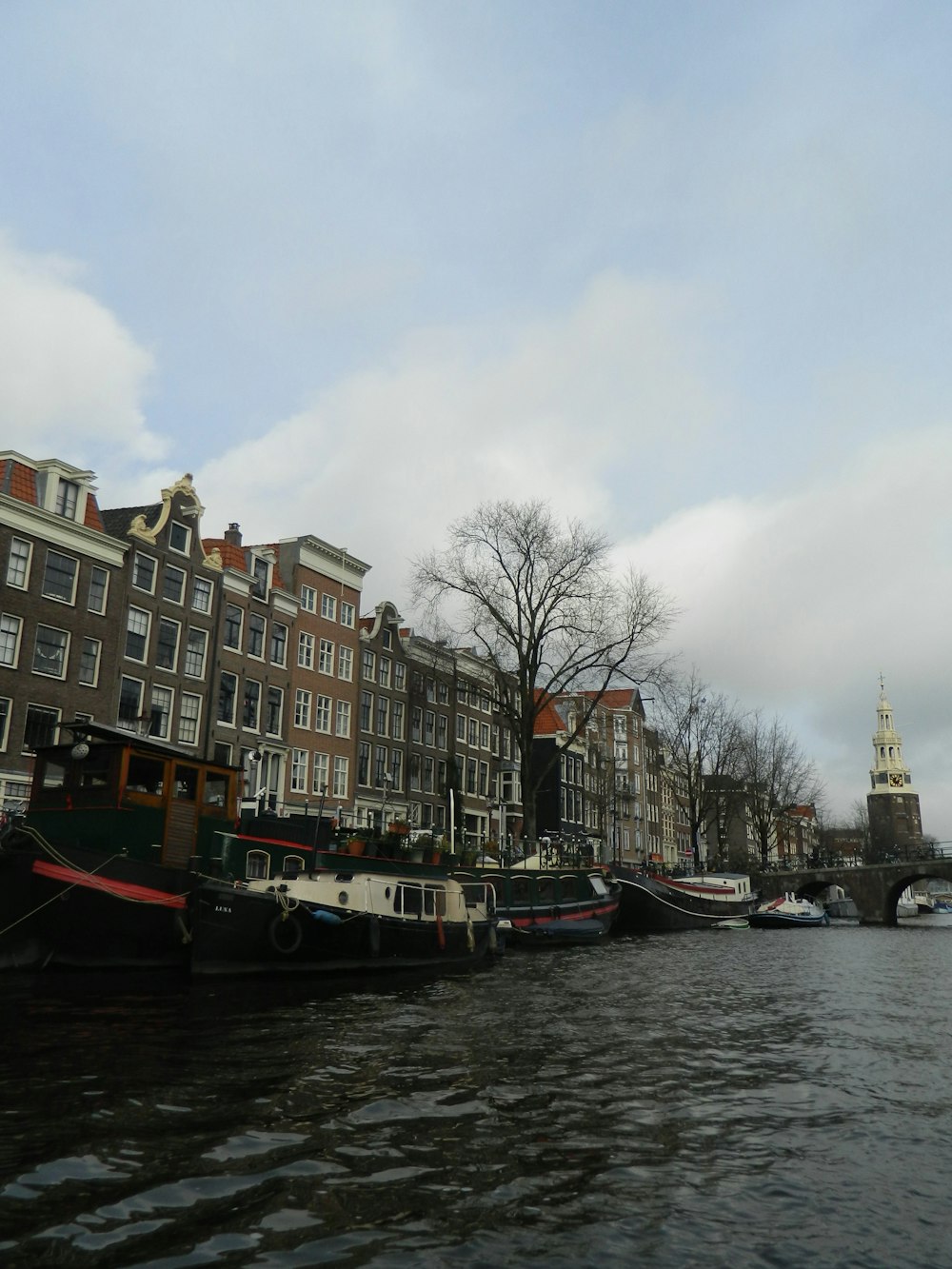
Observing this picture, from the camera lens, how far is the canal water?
21.5 ft

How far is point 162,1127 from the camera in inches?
353

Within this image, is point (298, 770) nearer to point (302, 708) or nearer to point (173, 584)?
point (302, 708)

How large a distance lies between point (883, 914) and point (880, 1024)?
2235 inches

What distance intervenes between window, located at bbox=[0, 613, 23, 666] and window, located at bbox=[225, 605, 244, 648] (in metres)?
10.9

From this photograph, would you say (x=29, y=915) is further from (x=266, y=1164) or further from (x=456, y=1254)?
(x=456, y=1254)

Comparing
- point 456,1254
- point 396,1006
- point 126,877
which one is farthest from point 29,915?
point 456,1254

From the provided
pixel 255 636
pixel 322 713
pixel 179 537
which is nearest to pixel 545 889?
pixel 322 713

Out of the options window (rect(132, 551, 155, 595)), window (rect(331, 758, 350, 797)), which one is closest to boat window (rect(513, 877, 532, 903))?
window (rect(331, 758, 350, 797))

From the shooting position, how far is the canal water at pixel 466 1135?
6.55 m

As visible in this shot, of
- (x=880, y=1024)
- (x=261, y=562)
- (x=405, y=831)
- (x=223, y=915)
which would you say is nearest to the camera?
(x=880, y=1024)

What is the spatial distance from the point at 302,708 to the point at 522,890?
16.9 meters

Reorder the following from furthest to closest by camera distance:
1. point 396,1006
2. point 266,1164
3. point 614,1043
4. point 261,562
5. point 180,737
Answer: point 261,562 → point 180,737 → point 396,1006 → point 614,1043 → point 266,1164

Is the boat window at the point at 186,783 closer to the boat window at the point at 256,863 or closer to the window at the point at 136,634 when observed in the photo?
the boat window at the point at 256,863

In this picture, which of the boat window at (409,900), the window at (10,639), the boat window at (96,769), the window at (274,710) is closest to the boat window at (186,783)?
the boat window at (96,769)
